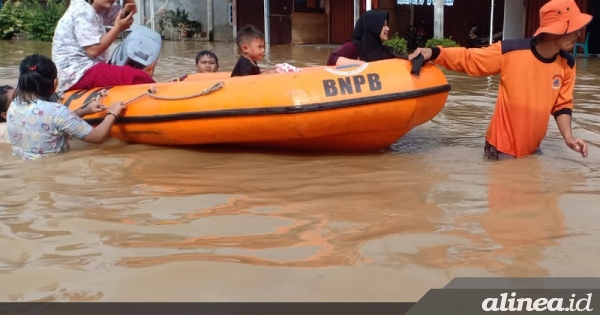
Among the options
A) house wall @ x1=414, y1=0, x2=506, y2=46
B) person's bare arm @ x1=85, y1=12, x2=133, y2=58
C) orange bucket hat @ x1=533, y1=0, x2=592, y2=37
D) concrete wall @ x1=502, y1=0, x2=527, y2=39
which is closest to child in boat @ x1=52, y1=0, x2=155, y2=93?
person's bare arm @ x1=85, y1=12, x2=133, y2=58

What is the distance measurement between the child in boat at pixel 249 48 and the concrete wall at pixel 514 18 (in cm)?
1063

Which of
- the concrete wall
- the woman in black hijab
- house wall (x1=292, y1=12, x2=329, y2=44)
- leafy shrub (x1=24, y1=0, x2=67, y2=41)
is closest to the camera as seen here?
the woman in black hijab

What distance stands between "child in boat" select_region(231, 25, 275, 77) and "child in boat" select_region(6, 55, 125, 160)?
38.7 inches

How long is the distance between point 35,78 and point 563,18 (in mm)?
3068

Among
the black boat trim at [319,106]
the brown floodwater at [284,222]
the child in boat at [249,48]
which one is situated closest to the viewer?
the brown floodwater at [284,222]

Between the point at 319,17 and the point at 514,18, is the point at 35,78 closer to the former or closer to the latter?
the point at 514,18

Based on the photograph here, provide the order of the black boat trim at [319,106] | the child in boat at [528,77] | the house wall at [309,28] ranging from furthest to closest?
the house wall at [309,28] < the black boat trim at [319,106] < the child in boat at [528,77]

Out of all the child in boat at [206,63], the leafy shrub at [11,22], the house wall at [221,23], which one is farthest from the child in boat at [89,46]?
the leafy shrub at [11,22]

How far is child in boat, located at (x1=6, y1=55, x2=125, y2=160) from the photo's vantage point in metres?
4.17

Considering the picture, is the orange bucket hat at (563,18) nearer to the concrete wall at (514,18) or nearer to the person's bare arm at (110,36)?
the person's bare arm at (110,36)

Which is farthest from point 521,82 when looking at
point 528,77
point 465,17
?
point 465,17

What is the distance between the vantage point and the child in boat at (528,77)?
12.7 feet

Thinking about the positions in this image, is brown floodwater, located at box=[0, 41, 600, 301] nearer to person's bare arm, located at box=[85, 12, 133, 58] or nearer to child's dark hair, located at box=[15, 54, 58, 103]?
child's dark hair, located at box=[15, 54, 58, 103]

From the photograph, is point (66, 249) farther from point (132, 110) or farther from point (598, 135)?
point (598, 135)
